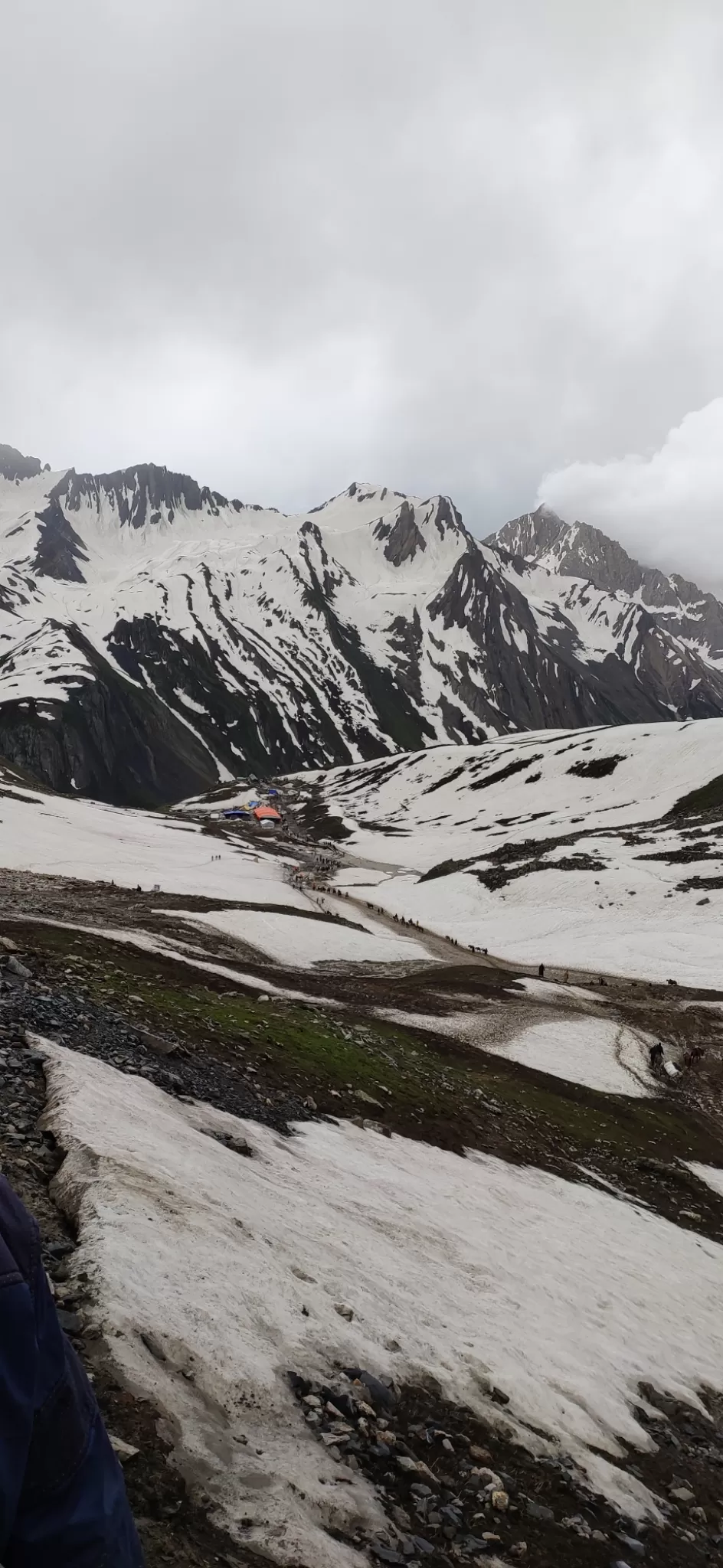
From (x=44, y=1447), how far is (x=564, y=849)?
9054cm

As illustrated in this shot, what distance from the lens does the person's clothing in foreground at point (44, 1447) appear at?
9.71 feet

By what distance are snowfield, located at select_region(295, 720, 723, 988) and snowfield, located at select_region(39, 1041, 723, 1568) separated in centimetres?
4296

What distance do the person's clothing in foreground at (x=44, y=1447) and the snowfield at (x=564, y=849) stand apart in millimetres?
55946

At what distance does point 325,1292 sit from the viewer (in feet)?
29.5

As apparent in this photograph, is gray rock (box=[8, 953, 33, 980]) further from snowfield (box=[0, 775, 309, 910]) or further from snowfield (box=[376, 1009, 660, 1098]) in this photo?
snowfield (box=[0, 775, 309, 910])

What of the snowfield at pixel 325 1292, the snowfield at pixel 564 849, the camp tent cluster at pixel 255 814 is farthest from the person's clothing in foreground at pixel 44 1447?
the camp tent cluster at pixel 255 814

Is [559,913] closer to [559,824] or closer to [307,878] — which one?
[307,878]

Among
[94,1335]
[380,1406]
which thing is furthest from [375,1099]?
[94,1335]

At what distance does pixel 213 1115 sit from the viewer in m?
13.7

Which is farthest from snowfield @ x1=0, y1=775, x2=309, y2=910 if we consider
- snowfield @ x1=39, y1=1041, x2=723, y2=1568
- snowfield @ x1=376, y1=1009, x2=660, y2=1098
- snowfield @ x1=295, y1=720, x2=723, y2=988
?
snowfield @ x1=39, y1=1041, x2=723, y2=1568

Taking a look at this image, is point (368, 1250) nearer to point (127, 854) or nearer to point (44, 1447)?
point (44, 1447)

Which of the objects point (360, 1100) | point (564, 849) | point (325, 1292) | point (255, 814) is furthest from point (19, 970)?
point (255, 814)

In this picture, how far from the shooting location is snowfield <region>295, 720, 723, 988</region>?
208 feet

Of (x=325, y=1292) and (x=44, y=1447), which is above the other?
(x=44, y=1447)
